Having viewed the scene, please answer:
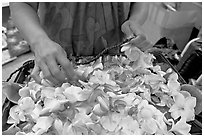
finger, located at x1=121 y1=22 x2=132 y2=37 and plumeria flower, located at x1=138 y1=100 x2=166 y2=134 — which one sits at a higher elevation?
finger, located at x1=121 y1=22 x2=132 y2=37

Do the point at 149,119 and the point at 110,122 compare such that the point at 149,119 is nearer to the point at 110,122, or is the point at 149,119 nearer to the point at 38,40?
the point at 110,122

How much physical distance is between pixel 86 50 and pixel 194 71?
0.59 metres

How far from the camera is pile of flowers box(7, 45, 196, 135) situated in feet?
1.64

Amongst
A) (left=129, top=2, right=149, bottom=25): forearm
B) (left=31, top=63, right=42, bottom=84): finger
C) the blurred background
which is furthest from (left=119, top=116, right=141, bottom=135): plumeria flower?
the blurred background

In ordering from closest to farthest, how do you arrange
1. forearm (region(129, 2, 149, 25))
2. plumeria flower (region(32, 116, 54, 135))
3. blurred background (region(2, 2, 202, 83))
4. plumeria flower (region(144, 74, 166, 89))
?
plumeria flower (region(32, 116, 54, 135))
plumeria flower (region(144, 74, 166, 89))
forearm (region(129, 2, 149, 25))
blurred background (region(2, 2, 202, 83))

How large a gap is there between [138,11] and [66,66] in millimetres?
314

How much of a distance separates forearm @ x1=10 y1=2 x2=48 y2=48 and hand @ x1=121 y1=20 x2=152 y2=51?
8.2 inches

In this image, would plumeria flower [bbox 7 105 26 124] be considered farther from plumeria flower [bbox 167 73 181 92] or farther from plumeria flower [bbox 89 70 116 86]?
plumeria flower [bbox 167 73 181 92]

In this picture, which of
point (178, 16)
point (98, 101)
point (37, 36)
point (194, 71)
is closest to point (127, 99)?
point (98, 101)

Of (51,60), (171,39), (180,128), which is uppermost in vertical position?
(51,60)

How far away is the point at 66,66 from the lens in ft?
1.82

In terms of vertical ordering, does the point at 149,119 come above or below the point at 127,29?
below

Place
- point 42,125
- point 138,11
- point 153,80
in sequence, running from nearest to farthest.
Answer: point 42,125 → point 153,80 → point 138,11

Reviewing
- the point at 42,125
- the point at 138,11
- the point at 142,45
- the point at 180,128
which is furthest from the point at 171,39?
the point at 42,125
